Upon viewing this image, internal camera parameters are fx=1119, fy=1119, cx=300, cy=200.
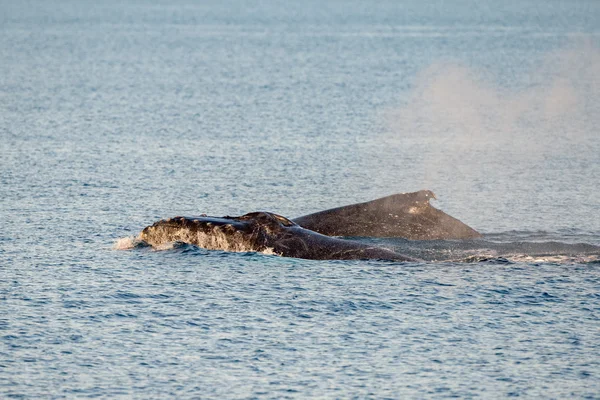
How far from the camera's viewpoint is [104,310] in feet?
86.3

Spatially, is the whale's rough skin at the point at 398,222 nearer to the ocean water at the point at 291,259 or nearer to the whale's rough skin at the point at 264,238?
the ocean water at the point at 291,259

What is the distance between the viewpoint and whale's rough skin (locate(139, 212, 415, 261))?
98.6 ft

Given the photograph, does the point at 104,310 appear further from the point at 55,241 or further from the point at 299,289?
the point at 55,241

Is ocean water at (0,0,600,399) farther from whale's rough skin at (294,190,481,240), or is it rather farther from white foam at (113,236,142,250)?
whale's rough skin at (294,190,481,240)

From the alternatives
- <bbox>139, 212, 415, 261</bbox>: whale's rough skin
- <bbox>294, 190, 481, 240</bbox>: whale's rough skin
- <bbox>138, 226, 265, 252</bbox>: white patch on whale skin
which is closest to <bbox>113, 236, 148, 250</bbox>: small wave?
<bbox>138, 226, 265, 252</bbox>: white patch on whale skin

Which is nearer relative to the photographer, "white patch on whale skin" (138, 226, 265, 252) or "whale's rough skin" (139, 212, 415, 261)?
"whale's rough skin" (139, 212, 415, 261)

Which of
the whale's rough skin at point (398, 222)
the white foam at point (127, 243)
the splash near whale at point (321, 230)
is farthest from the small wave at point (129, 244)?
the whale's rough skin at point (398, 222)

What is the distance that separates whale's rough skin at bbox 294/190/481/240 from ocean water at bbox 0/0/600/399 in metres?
0.70

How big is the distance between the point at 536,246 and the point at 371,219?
484 cm

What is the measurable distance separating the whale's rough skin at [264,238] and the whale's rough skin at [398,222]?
76.0 inches

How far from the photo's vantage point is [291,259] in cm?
2983

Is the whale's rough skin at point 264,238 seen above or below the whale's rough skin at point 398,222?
below

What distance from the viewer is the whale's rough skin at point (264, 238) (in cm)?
3006

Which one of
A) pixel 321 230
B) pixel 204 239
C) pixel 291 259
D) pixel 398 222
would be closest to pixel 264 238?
pixel 291 259
